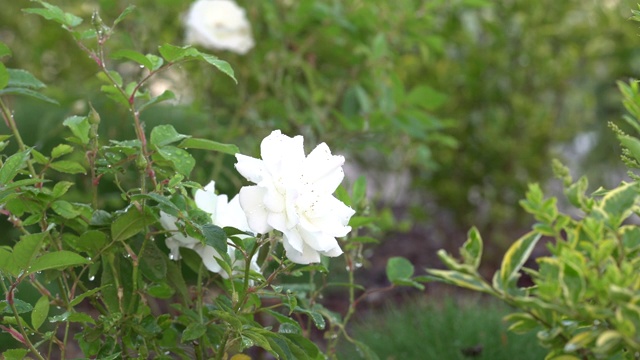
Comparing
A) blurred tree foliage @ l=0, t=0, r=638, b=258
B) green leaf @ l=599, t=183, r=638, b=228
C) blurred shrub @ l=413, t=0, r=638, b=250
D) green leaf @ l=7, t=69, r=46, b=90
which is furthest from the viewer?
blurred shrub @ l=413, t=0, r=638, b=250

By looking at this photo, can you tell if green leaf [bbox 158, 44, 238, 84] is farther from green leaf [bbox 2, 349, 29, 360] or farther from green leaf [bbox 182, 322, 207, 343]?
green leaf [bbox 2, 349, 29, 360]

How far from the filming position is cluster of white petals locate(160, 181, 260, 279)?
4.97 ft

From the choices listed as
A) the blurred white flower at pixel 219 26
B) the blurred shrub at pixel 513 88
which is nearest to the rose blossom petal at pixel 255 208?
the blurred white flower at pixel 219 26

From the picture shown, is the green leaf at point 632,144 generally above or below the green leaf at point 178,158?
above

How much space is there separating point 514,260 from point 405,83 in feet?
8.47

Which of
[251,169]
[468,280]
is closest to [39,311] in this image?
[251,169]

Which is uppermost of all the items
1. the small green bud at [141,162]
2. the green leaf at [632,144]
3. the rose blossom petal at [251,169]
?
the green leaf at [632,144]

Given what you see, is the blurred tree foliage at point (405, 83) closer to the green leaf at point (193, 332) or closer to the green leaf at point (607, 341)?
the green leaf at point (193, 332)

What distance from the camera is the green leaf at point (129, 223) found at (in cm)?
142

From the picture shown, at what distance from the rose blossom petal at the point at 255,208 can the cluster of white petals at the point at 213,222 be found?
22cm

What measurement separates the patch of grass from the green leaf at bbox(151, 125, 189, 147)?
38.8 inches

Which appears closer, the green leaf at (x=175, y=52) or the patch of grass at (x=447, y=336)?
the green leaf at (x=175, y=52)

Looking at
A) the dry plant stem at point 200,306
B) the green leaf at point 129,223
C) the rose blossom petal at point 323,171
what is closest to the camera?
the rose blossom petal at point 323,171

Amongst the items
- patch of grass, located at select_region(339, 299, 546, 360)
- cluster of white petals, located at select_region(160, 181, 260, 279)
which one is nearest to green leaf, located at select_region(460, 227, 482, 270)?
cluster of white petals, located at select_region(160, 181, 260, 279)
